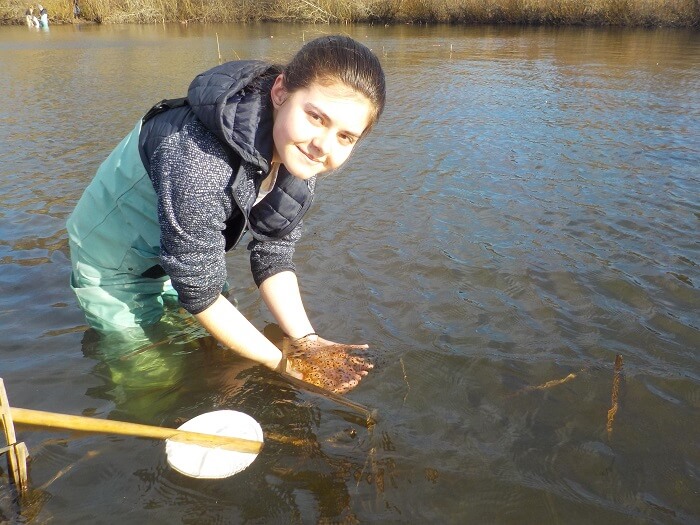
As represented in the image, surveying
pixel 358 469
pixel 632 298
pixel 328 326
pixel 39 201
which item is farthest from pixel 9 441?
pixel 39 201

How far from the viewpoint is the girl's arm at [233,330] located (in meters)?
2.47

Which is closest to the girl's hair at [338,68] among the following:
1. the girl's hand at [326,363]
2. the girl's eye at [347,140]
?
the girl's eye at [347,140]

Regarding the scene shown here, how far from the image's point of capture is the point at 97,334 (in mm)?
3492

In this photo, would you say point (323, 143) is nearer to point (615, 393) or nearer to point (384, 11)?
point (615, 393)

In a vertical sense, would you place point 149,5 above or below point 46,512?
above

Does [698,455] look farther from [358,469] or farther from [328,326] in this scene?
[328,326]

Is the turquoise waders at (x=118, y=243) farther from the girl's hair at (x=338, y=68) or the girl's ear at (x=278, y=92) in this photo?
the girl's hair at (x=338, y=68)

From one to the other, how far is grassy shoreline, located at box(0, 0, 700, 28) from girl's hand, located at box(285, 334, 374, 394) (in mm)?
24766

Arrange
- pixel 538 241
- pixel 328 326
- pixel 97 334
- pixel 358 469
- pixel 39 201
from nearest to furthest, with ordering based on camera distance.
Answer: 1. pixel 358 469
2. pixel 97 334
3. pixel 328 326
4. pixel 538 241
5. pixel 39 201

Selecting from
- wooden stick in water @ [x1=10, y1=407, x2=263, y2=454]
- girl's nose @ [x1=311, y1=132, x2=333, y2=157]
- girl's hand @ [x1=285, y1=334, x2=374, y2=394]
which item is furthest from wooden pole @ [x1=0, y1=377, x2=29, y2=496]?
girl's nose @ [x1=311, y1=132, x2=333, y2=157]

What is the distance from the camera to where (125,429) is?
7.73 ft

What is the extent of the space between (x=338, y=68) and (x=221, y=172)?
594 mm

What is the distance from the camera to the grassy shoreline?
75.8 ft

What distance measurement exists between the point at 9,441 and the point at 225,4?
38.0 metres
